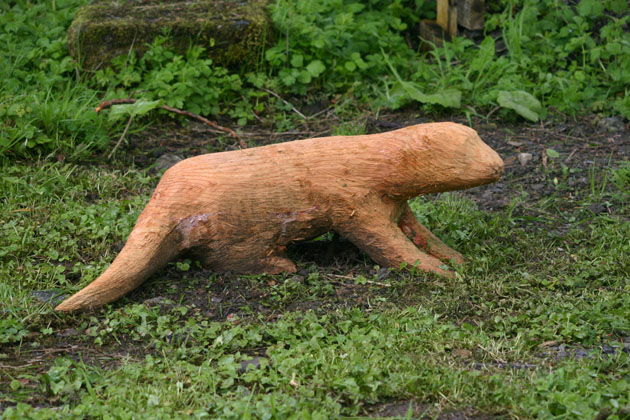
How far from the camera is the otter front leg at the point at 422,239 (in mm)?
3977

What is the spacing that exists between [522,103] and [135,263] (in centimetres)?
358

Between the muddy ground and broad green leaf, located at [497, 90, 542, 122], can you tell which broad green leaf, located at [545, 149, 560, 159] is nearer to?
the muddy ground

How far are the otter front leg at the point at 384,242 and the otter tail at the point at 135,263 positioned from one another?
33.8 inches

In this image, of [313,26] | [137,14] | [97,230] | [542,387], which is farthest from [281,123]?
[542,387]

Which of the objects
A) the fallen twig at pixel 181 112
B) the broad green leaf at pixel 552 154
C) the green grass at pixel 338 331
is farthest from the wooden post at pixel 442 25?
the green grass at pixel 338 331

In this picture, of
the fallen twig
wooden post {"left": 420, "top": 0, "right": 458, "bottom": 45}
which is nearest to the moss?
the fallen twig

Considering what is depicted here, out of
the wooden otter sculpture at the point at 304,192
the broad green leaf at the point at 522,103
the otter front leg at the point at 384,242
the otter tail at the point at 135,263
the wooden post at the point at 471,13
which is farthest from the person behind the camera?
the wooden post at the point at 471,13

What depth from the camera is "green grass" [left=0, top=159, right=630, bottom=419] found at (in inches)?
107

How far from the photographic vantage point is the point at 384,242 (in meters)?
3.76

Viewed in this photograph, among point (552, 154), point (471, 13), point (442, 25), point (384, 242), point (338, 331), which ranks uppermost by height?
point (471, 13)

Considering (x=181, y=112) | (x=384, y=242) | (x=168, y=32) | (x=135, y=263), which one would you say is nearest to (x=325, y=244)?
(x=384, y=242)

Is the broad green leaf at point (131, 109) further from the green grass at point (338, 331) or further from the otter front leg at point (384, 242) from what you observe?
the otter front leg at point (384, 242)

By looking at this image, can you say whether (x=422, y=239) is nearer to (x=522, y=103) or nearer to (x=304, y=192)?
(x=304, y=192)

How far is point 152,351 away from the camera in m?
3.19
